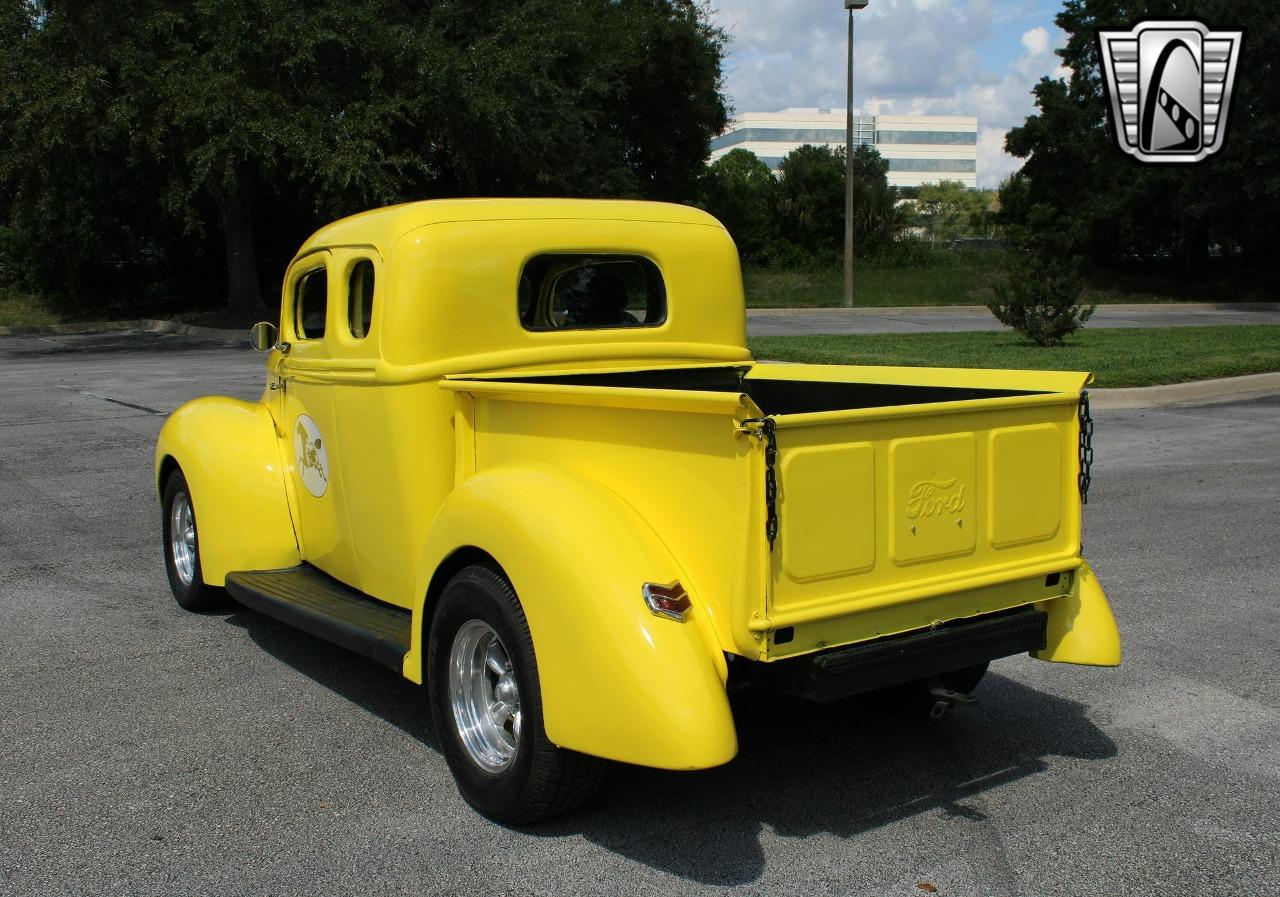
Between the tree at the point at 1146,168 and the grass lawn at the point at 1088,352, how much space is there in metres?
15.1

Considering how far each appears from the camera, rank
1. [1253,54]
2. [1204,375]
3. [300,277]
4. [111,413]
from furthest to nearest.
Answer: [1253,54], [1204,375], [111,413], [300,277]

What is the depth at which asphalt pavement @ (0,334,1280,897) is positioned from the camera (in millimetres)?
3406

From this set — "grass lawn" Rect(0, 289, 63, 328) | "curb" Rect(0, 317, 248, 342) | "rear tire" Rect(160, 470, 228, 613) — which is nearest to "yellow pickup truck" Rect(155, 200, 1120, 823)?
"rear tire" Rect(160, 470, 228, 613)

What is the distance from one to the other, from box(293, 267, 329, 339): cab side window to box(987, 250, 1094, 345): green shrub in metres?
14.8

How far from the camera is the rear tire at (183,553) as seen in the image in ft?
19.7

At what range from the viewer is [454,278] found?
4641 mm

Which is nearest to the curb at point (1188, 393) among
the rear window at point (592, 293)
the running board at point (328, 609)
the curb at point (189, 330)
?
the rear window at point (592, 293)

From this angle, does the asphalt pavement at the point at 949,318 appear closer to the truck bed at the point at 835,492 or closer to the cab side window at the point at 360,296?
the cab side window at the point at 360,296

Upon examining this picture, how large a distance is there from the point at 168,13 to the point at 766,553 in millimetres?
22614

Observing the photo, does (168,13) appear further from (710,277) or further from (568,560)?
(568,560)

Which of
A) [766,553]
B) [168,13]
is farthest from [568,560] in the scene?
[168,13]

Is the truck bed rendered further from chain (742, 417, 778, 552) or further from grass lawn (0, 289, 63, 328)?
grass lawn (0, 289, 63, 328)

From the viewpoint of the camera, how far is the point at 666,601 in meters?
3.31

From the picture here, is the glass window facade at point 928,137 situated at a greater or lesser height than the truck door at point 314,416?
greater
